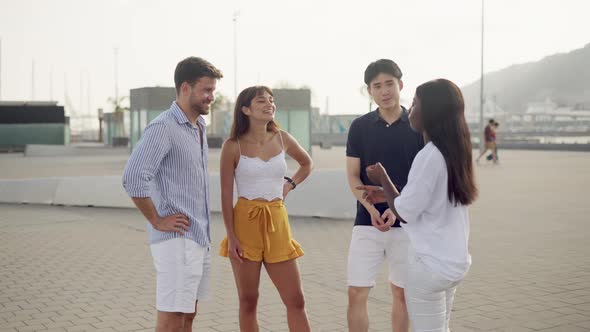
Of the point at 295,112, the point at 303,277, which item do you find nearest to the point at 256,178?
the point at 303,277

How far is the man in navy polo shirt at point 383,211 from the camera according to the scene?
393 cm

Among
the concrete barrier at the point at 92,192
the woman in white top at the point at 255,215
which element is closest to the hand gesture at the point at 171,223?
the woman in white top at the point at 255,215

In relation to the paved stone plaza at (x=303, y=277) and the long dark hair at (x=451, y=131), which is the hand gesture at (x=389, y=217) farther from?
the paved stone plaza at (x=303, y=277)

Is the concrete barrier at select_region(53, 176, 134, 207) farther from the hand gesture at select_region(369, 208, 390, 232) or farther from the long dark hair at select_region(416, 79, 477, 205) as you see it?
the long dark hair at select_region(416, 79, 477, 205)

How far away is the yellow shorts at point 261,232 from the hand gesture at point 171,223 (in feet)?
1.84

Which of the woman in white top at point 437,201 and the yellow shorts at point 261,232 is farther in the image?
the yellow shorts at point 261,232

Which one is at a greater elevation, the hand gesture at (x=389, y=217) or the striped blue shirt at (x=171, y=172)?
the striped blue shirt at (x=171, y=172)

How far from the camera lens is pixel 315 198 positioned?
429 inches

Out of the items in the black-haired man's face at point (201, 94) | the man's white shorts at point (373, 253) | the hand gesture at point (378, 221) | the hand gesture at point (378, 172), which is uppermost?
the black-haired man's face at point (201, 94)

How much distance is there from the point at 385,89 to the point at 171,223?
152 centimetres

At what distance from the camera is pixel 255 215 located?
3.68 meters

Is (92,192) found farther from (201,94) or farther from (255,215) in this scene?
(201,94)

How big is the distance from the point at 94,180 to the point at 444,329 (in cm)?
1091

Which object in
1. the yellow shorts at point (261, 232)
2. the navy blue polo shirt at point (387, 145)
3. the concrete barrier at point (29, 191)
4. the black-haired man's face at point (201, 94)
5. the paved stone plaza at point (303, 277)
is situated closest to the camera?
the black-haired man's face at point (201, 94)
